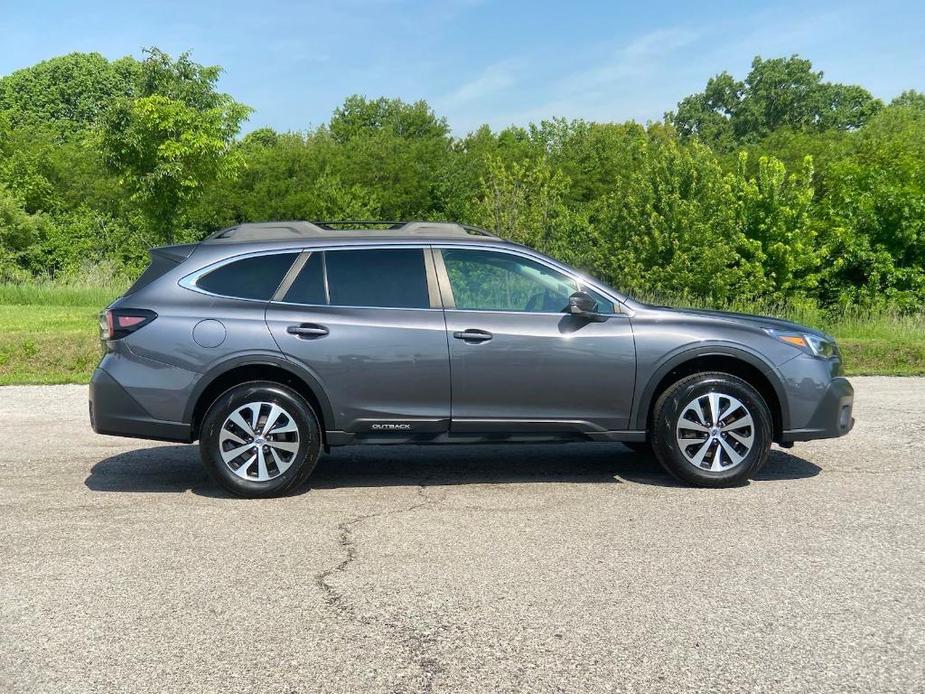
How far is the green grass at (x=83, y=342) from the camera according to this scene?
12.7 metres

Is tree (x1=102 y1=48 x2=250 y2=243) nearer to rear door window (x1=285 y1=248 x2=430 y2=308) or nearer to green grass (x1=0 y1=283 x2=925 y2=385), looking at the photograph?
green grass (x1=0 y1=283 x2=925 y2=385)

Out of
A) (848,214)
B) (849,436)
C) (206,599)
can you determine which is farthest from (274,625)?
(848,214)

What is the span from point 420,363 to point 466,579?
2.05 meters

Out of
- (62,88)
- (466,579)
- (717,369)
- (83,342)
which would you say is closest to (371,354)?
(466,579)

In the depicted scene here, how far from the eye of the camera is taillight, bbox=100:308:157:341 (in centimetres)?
627

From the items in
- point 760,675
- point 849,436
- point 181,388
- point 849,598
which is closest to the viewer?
point 760,675

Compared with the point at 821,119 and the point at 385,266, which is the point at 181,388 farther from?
the point at 821,119

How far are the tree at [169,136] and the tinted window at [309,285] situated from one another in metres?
19.6

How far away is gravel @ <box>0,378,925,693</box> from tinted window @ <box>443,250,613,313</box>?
4.27ft

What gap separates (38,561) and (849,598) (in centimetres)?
409

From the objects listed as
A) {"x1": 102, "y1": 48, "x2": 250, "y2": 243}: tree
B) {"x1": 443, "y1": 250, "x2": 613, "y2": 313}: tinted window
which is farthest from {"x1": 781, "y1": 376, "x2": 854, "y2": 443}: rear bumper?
{"x1": 102, "y1": 48, "x2": 250, "y2": 243}: tree

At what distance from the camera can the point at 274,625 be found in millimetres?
4020

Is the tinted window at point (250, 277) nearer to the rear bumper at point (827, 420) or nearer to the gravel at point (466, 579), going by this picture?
the gravel at point (466, 579)

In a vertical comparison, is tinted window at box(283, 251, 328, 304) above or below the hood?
above
